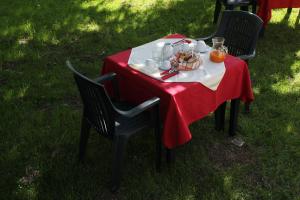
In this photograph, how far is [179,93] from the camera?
119 inches

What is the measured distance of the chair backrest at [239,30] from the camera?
4055 millimetres

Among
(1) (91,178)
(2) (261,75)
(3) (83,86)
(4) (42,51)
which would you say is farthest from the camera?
(4) (42,51)

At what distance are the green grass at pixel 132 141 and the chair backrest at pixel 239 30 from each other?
761 mm

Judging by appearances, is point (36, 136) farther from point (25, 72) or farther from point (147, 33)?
point (147, 33)

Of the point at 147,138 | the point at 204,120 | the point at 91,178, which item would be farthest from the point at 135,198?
the point at 204,120

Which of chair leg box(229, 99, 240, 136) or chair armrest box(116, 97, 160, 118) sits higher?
chair armrest box(116, 97, 160, 118)

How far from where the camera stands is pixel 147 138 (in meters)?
3.97

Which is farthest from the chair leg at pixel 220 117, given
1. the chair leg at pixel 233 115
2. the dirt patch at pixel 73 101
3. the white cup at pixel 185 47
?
the dirt patch at pixel 73 101

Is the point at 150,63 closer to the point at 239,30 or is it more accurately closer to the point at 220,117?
the point at 220,117

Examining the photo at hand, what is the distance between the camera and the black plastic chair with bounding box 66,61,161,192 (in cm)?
286

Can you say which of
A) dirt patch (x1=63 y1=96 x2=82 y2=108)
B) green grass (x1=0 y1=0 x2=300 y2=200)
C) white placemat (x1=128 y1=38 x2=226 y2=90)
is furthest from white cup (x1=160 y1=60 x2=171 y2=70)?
dirt patch (x1=63 y1=96 x2=82 y2=108)

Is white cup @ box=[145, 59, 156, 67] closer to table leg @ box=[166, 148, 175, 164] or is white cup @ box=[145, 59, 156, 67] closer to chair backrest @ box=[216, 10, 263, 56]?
table leg @ box=[166, 148, 175, 164]

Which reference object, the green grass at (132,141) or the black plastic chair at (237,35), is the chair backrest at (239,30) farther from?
the green grass at (132,141)

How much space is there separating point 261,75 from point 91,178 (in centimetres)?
285
